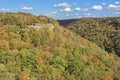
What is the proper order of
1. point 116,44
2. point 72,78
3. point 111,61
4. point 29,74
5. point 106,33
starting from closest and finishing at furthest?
1. point 29,74
2. point 72,78
3. point 111,61
4. point 116,44
5. point 106,33

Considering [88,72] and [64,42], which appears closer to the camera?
[88,72]

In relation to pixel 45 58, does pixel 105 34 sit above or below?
below

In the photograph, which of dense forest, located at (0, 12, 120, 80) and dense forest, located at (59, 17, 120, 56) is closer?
dense forest, located at (0, 12, 120, 80)

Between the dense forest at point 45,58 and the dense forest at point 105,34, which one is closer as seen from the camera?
the dense forest at point 45,58

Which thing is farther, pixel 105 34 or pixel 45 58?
pixel 105 34

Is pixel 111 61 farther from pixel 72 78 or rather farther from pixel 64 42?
pixel 72 78

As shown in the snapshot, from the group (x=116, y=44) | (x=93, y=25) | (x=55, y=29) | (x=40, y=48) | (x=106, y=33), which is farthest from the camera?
(x=93, y=25)

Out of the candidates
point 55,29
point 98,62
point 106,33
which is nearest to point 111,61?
point 98,62

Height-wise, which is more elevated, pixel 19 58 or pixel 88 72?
pixel 19 58
